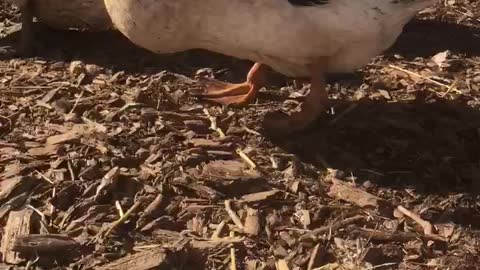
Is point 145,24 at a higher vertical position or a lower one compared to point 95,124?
higher

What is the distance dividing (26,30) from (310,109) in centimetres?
197

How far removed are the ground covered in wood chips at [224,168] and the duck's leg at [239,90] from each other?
9 cm

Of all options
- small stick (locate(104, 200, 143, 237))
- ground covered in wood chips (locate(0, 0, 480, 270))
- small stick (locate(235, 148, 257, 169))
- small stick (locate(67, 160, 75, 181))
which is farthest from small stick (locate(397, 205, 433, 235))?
small stick (locate(67, 160, 75, 181))

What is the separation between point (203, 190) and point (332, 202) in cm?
59

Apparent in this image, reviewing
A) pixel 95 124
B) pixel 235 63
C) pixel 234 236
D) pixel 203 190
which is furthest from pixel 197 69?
pixel 234 236

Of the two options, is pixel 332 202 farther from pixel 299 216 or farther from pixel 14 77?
pixel 14 77

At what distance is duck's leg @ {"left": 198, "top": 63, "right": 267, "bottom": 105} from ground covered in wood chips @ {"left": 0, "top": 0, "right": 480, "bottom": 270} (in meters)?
0.09

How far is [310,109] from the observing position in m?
4.19

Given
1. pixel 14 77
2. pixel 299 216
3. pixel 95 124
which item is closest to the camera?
pixel 299 216

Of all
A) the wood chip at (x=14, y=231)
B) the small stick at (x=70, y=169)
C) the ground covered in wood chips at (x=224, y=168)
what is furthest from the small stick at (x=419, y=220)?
the wood chip at (x=14, y=231)

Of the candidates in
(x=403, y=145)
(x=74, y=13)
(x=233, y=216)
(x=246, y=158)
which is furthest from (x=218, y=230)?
(x=74, y=13)

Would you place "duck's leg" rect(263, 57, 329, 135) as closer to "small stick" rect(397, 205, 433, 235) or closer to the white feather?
the white feather

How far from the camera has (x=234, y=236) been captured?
11.2ft

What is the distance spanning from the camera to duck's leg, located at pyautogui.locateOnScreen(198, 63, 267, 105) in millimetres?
4508
